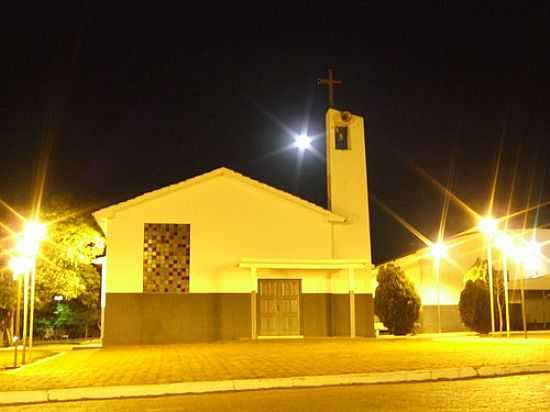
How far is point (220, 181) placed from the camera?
25719 millimetres

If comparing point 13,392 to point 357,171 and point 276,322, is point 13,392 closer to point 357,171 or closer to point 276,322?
point 276,322

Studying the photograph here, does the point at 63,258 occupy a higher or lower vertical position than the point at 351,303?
higher

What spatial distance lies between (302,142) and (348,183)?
3.95m

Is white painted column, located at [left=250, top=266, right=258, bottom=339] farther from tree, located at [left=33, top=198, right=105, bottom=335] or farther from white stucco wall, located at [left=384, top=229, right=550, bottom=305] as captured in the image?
white stucco wall, located at [left=384, top=229, right=550, bottom=305]

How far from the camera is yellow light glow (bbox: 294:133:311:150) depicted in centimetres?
2977

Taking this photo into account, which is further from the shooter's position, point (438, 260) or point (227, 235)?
point (438, 260)

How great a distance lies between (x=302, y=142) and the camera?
99.3 feet

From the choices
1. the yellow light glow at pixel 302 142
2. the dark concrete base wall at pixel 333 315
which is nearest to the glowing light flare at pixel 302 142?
the yellow light glow at pixel 302 142

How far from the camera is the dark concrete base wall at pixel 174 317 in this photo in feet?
79.3

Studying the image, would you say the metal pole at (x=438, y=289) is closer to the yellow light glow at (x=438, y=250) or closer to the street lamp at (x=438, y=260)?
the street lamp at (x=438, y=260)

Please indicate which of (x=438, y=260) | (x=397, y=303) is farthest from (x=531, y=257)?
(x=397, y=303)

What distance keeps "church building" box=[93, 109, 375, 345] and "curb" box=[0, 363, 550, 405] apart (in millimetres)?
12493

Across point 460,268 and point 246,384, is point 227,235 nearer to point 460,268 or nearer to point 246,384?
point 246,384

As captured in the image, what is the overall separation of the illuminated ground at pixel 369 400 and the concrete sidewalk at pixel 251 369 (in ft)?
1.45
